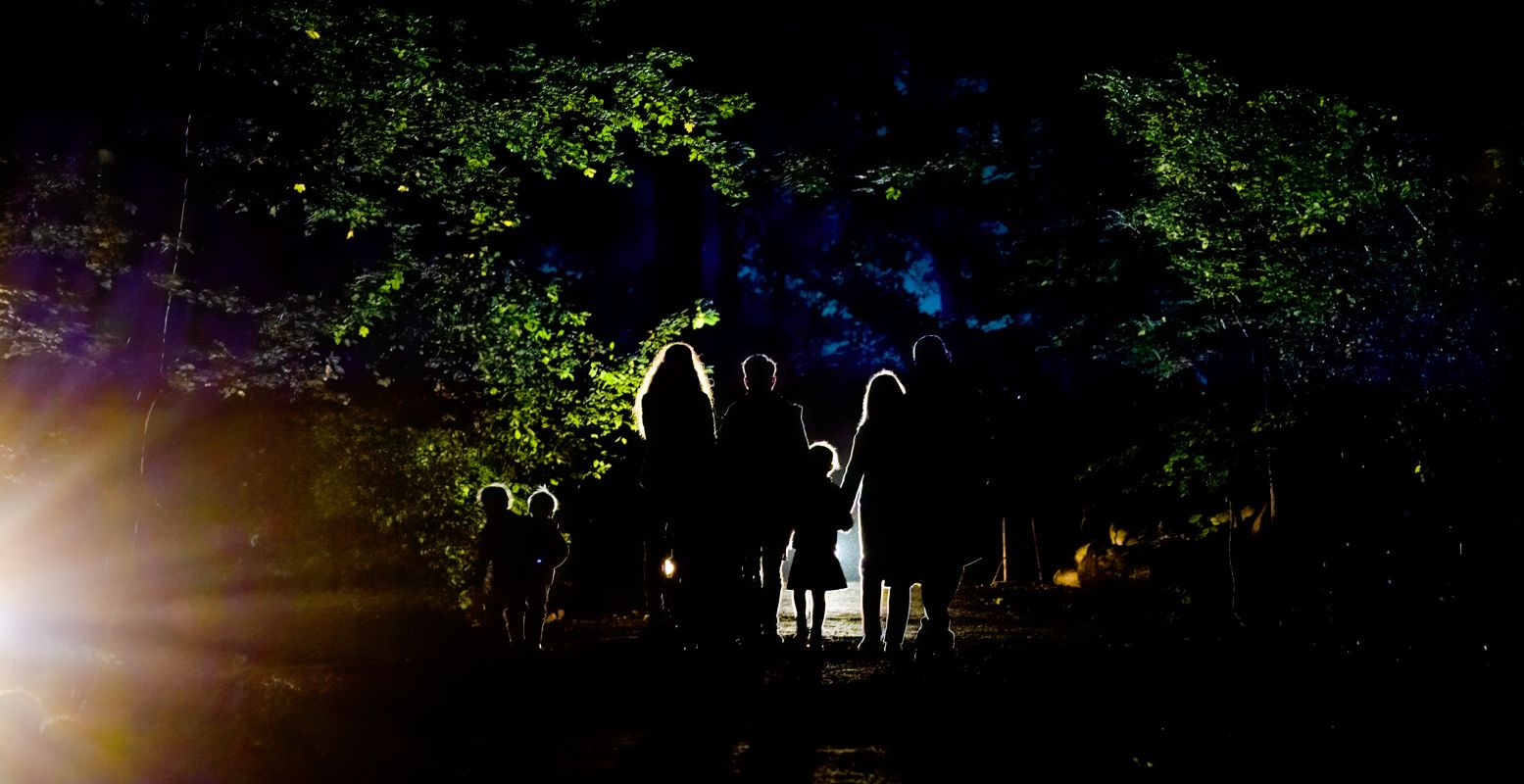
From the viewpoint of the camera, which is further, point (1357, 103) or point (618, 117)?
point (618, 117)

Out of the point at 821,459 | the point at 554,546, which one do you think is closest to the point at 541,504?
the point at 554,546

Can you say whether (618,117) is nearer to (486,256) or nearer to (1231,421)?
(486,256)

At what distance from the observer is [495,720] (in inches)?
189

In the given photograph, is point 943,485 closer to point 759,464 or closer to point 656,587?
point 759,464

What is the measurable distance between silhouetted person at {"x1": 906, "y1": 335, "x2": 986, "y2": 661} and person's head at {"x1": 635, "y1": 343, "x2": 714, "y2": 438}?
62.9 inches

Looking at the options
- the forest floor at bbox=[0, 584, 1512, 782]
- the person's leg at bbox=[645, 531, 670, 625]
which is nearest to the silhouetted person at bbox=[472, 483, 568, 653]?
the forest floor at bbox=[0, 584, 1512, 782]

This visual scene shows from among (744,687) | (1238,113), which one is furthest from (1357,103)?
(744,687)

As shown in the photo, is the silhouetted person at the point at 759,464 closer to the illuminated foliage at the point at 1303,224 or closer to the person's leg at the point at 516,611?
the person's leg at the point at 516,611

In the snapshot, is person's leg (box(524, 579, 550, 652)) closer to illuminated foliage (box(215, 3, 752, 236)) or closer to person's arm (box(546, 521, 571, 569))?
person's arm (box(546, 521, 571, 569))

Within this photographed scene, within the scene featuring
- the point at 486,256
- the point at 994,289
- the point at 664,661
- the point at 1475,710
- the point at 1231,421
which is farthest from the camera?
the point at 994,289

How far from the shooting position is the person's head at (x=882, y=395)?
20.1ft

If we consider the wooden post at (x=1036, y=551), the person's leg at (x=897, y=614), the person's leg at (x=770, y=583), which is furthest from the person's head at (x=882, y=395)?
the wooden post at (x=1036, y=551)

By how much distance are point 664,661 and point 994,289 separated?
22.1m

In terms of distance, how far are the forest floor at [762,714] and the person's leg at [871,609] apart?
287 millimetres
